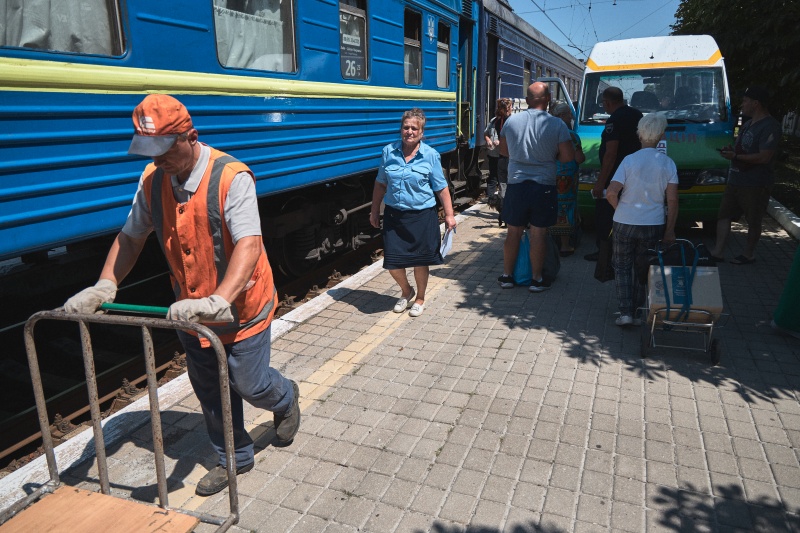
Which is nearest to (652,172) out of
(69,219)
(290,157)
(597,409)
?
(597,409)

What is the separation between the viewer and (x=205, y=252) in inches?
101

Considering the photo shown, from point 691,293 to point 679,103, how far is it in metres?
4.55

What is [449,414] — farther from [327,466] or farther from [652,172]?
[652,172]

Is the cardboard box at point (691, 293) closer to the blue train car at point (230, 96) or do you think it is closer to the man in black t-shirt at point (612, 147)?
the man in black t-shirt at point (612, 147)

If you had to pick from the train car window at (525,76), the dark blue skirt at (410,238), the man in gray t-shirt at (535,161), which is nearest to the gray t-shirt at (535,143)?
the man in gray t-shirt at (535,161)

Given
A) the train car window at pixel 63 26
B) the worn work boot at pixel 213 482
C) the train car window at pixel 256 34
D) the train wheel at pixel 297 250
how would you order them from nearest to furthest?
1. the worn work boot at pixel 213 482
2. the train car window at pixel 63 26
3. the train car window at pixel 256 34
4. the train wheel at pixel 297 250

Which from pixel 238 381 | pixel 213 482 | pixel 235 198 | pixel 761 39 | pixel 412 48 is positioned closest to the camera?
pixel 235 198

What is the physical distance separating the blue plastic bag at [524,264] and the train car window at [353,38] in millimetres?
2380

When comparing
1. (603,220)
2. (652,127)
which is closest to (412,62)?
(603,220)

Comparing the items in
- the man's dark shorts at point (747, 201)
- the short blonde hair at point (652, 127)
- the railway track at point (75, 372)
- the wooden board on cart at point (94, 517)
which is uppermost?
the short blonde hair at point (652, 127)

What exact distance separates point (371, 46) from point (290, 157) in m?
1.94

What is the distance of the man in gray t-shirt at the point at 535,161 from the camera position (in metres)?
5.29

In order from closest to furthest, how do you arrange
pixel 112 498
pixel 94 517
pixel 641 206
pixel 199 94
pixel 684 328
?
pixel 94 517, pixel 112 498, pixel 199 94, pixel 684 328, pixel 641 206

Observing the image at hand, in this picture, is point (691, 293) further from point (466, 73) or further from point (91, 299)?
point (466, 73)
